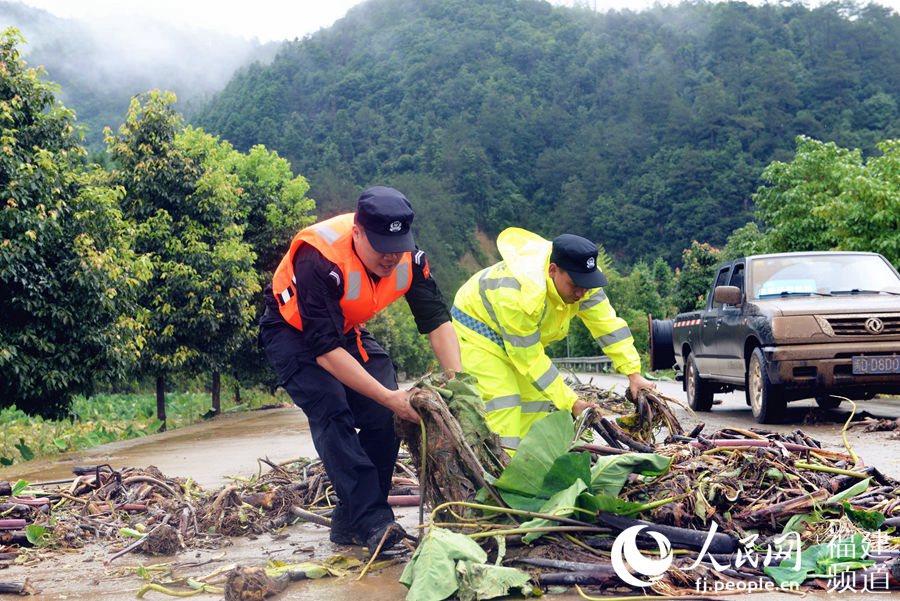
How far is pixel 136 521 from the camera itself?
605 cm

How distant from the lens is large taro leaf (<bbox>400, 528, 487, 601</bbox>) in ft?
12.0

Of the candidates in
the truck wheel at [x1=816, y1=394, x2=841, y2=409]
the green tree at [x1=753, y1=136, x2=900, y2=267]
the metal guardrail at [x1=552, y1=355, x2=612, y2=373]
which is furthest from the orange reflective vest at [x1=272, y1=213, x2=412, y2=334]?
the metal guardrail at [x1=552, y1=355, x2=612, y2=373]

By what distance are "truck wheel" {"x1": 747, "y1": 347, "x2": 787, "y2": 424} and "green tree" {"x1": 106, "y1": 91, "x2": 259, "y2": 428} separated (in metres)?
13.5

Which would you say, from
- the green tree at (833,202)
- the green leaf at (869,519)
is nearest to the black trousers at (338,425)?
the green leaf at (869,519)

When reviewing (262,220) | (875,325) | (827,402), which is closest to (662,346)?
(827,402)

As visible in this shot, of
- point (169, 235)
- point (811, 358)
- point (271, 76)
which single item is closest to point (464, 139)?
point (271, 76)

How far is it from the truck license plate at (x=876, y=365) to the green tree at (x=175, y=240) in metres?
14.7

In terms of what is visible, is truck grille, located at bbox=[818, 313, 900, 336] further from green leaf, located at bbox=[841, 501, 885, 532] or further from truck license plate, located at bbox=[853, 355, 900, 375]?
green leaf, located at bbox=[841, 501, 885, 532]

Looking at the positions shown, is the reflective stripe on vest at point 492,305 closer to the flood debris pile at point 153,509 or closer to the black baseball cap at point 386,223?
the black baseball cap at point 386,223

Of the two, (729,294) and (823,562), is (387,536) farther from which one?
(729,294)

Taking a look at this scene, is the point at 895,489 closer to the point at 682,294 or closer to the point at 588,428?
the point at 588,428

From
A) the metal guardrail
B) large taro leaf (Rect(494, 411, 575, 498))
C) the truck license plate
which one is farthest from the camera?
the metal guardrail

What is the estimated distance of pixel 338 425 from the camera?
16.1 feet

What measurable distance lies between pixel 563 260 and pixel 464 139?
401 ft
